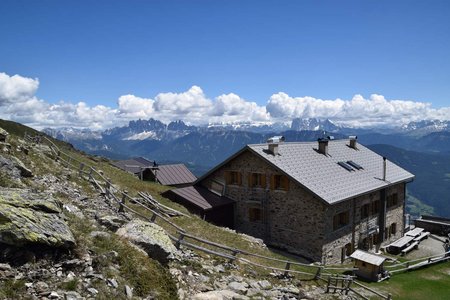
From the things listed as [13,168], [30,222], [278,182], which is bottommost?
[278,182]

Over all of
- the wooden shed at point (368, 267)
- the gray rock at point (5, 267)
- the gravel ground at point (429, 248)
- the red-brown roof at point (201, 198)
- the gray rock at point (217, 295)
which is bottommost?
the gravel ground at point (429, 248)

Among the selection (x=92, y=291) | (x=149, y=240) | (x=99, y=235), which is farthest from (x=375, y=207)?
(x=92, y=291)

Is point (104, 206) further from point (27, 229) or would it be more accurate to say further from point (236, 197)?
point (236, 197)

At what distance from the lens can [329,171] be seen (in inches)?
1359

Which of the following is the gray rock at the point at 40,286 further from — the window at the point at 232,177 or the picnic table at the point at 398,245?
the picnic table at the point at 398,245

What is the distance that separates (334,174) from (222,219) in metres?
11.2

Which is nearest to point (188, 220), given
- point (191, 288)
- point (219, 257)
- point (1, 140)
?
point (219, 257)

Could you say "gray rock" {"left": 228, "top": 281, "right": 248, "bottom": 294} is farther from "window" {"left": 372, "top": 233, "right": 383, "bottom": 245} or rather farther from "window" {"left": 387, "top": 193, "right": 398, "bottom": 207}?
"window" {"left": 387, "top": 193, "right": 398, "bottom": 207}

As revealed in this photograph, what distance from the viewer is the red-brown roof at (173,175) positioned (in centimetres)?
4791

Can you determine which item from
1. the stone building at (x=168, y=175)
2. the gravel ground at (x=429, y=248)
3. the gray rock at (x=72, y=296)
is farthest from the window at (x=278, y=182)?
the gray rock at (x=72, y=296)

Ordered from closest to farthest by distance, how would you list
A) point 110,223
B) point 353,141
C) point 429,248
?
point 110,223 → point 429,248 → point 353,141

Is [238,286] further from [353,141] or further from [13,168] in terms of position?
[353,141]

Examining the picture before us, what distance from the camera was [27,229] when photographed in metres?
9.14

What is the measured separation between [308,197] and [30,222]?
23866 mm
